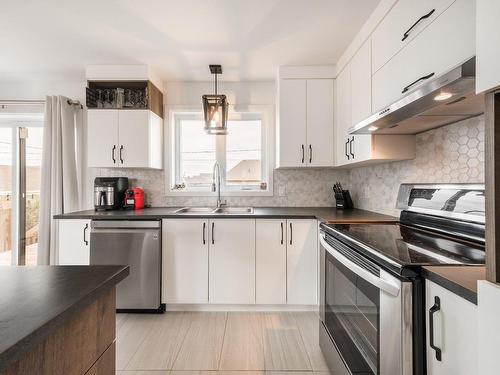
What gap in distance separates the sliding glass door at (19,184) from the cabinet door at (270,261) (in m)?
2.77

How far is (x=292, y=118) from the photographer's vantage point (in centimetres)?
279

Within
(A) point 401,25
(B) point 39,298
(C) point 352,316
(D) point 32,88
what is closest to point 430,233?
(C) point 352,316

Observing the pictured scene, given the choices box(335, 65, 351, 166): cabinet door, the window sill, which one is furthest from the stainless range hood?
the window sill

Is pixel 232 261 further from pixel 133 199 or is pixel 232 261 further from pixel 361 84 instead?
pixel 361 84

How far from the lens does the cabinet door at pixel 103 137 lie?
9.24 feet

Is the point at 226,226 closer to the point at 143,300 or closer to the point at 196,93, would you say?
the point at 143,300

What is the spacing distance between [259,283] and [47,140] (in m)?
2.72

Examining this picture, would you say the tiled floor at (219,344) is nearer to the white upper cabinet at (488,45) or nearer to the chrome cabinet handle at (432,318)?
the chrome cabinet handle at (432,318)

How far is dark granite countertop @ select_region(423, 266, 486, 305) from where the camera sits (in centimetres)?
74

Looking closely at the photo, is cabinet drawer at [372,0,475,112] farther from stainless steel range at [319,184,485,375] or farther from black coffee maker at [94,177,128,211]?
black coffee maker at [94,177,128,211]

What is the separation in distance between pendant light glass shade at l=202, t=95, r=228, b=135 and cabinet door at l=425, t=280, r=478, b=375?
202cm

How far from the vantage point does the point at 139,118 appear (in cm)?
282

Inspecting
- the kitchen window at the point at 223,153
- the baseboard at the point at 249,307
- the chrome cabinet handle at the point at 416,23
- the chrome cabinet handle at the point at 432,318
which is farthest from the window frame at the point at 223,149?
the chrome cabinet handle at the point at 432,318

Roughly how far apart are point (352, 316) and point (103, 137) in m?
2.73
